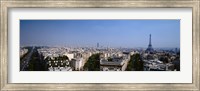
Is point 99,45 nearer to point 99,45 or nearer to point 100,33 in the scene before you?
point 99,45

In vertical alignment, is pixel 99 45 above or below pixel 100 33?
below

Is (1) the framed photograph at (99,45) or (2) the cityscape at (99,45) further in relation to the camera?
(2) the cityscape at (99,45)

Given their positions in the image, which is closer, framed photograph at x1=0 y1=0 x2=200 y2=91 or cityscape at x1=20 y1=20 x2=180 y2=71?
framed photograph at x1=0 y1=0 x2=200 y2=91

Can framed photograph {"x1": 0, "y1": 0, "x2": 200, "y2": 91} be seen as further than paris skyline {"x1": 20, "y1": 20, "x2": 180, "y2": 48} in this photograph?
No

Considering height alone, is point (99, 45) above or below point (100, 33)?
below

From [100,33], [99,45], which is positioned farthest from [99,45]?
[100,33]
